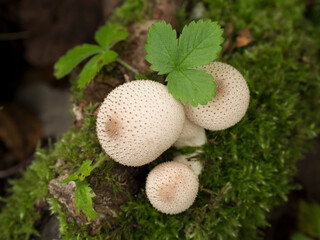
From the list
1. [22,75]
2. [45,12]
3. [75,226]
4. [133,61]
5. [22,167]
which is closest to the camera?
[75,226]

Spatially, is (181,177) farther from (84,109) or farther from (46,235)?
(46,235)

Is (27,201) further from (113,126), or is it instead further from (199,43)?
(199,43)

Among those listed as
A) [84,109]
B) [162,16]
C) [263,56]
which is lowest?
[84,109]

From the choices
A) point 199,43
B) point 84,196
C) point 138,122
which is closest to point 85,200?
point 84,196

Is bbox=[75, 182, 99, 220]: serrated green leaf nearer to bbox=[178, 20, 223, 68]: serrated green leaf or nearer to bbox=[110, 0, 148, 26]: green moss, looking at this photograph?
bbox=[178, 20, 223, 68]: serrated green leaf

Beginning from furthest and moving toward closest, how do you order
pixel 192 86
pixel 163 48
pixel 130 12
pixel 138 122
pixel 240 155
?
pixel 130 12 → pixel 240 155 → pixel 163 48 → pixel 192 86 → pixel 138 122

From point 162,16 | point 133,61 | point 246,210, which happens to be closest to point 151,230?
point 246,210

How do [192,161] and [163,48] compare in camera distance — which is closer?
[163,48]
